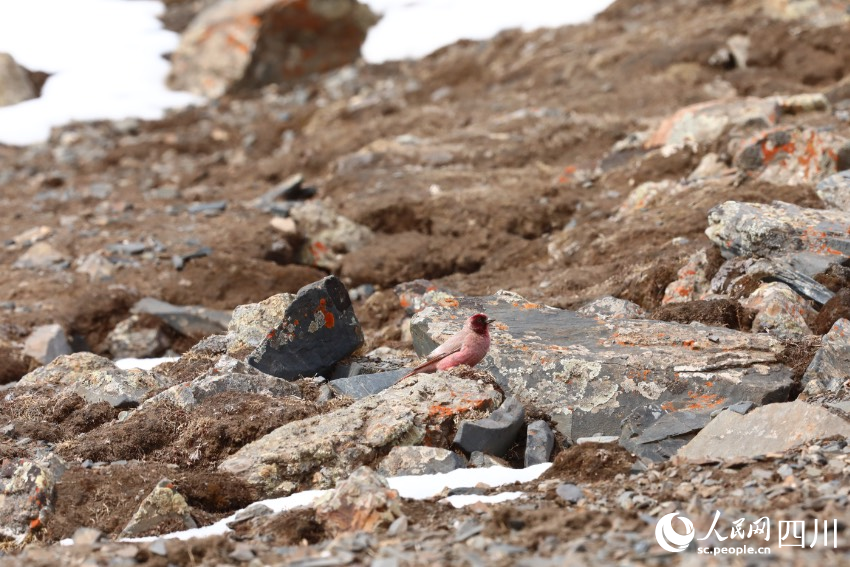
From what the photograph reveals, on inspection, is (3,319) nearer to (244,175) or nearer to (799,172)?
(244,175)

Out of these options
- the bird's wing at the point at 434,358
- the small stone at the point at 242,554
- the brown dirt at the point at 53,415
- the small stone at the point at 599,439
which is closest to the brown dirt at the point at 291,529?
the small stone at the point at 242,554

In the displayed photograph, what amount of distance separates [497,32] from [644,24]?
5.05 m

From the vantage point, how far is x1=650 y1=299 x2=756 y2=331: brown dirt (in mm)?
9812

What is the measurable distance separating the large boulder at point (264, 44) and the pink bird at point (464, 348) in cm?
2348

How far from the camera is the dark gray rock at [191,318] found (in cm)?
1420

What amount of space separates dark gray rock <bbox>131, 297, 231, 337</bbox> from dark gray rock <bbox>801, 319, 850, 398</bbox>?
28.6 feet

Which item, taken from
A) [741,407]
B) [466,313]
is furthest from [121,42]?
[741,407]

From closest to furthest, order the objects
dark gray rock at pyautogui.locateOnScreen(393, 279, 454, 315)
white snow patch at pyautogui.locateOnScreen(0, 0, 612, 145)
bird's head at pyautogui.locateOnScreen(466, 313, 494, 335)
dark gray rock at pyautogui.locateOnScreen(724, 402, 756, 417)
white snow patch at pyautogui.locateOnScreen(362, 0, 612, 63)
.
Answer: dark gray rock at pyautogui.locateOnScreen(724, 402, 756, 417) → bird's head at pyautogui.locateOnScreen(466, 313, 494, 335) → dark gray rock at pyautogui.locateOnScreen(393, 279, 454, 315) → white snow patch at pyautogui.locateOnScreen(0, 0, 612, 145) → white snow patch at pyautogui.locateOnScreen(362, 0, 612, 63)

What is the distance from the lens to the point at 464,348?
818 centimetres

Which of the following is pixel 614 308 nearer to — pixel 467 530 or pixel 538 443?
pixel 538 443

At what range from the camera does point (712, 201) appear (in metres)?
14.1

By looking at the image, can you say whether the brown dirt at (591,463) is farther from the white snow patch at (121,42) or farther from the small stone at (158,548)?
the white snow patch at (121,42)

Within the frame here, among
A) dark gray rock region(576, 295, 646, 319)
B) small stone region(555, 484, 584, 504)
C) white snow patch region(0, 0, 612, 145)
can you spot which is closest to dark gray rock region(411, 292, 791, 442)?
dark gray rock region(576, 295, 646, 319)

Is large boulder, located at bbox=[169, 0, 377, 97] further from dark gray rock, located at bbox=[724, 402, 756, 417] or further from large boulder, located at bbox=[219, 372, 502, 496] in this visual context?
dark gray rock, located at bbox=[724, 402, 756, 417]
